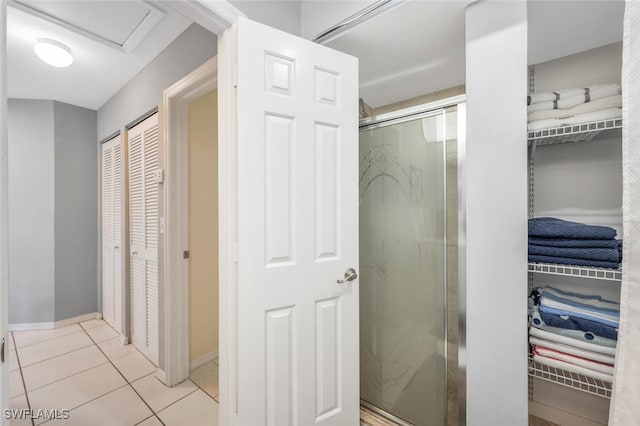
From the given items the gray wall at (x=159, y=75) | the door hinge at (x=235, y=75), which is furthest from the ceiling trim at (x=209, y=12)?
the gray wall at (x=159, y=75)

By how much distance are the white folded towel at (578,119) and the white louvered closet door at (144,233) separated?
8.02ft

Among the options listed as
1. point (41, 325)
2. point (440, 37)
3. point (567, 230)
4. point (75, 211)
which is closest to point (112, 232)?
point (75, 211)

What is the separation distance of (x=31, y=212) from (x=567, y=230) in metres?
4.65

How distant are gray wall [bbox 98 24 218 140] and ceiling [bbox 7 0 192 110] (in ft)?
0.20

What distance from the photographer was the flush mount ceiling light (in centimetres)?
206

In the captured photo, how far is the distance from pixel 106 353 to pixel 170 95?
233cm

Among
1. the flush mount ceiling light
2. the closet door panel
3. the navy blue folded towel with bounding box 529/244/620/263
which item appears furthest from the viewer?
the closet door panel

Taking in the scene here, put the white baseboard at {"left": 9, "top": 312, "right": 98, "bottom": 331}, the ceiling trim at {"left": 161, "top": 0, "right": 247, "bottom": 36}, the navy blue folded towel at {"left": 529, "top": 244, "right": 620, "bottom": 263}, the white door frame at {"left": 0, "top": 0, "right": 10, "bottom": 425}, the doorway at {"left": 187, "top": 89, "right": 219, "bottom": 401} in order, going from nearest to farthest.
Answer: the white door frame at {"left": 0, "top": 0, "right": 10, "bottom": 425} → the navy blue folded towel at {"left": 529, "top": 244, "right": 620, "bottom": 263} → the ceiling trim at {"left": 161, "top": 0, "right": 247, "bottom": 36} → the doorway at {"left": 187, "top": 89, "right": 219, "bottom": 401} → the white baseboard at {"left": 9, "top": 312, "right": 98, "bottom": 331}

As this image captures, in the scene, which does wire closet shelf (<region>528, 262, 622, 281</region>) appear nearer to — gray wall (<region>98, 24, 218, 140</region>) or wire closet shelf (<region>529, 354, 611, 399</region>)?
wire closet shelf (<region>529, 354, 611, 399</region>)

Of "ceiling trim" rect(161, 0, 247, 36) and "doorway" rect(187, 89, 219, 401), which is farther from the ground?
"ceiling trim" rect(161, 0, 247, 36)

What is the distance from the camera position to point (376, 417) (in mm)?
1726

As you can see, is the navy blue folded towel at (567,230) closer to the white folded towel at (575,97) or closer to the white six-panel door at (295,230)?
the white folded towel at (575,97)

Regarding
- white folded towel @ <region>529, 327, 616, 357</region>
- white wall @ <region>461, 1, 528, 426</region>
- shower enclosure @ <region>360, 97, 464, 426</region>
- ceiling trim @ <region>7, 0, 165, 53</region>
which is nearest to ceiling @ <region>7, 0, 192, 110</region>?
ceiling trim @ <region>7, 0, 165, 53</region>

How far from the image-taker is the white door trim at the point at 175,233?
82.1 inches
